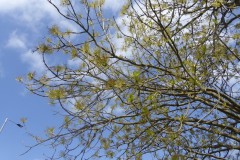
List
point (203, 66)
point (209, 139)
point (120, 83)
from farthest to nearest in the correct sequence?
point (209, 139)
point (203, 66)
point (120, 83)

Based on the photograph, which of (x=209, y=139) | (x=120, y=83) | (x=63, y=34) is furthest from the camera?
(x=209, y=139)

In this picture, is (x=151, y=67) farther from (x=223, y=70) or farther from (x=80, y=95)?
(x=223, y=70)

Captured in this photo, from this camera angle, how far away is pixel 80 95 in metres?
4.42

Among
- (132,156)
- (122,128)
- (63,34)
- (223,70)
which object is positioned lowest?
(132,156)

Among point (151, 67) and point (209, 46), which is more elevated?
point (209, 46)

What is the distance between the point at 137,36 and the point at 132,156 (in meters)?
1.23

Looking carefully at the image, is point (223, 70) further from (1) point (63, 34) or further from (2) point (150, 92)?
(1) point (63, 34)

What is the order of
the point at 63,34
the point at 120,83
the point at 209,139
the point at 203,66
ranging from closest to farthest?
1. the point at 120,83
2. the point at 63,34
3. the point at 203,66
4. the point at 209,139

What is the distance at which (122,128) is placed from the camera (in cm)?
474

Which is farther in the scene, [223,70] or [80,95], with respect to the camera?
[223,70]

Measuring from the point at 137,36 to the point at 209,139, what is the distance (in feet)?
5.10

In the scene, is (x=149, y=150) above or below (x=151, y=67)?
below

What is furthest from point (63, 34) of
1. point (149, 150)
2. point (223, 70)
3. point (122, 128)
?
point (223, 70)

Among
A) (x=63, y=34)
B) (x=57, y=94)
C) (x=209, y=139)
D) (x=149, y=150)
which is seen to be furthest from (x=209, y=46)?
(x=57, y=94)
